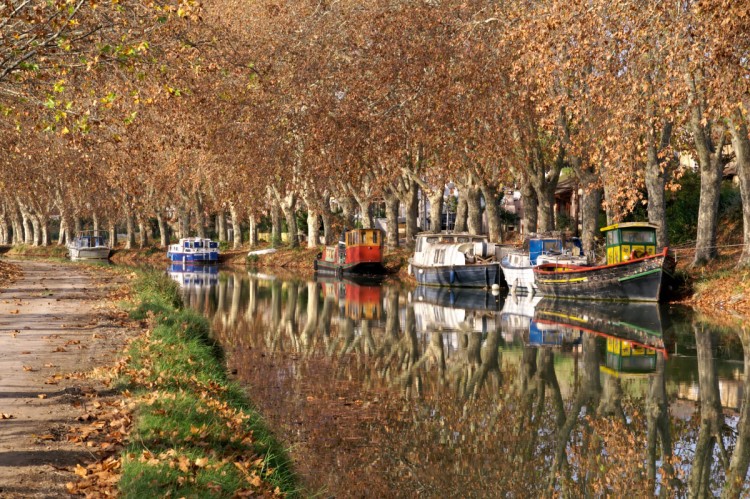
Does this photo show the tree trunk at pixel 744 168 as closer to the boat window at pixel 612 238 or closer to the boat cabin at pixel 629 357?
the boat window at pixel 612 238

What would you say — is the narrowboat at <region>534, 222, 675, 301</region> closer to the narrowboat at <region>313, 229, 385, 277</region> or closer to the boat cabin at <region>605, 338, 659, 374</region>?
the boat cabin at <region>605, 338, 659, 374</region>

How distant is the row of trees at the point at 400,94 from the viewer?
58.9ft

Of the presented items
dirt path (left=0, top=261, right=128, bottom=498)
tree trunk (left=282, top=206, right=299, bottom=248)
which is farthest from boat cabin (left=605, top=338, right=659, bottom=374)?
tree trunk (left=282, top=206, right=299, bottom=248)

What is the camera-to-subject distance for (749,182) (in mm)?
33656

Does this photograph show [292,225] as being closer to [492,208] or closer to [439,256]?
[492,208]

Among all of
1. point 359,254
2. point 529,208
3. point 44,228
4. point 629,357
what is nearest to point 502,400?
point 629,357

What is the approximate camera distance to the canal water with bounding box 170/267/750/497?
12094 millimetres

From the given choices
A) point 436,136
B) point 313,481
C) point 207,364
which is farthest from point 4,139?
point 313,481

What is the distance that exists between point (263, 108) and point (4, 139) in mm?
9845

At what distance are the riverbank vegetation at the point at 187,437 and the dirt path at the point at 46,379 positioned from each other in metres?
0.42

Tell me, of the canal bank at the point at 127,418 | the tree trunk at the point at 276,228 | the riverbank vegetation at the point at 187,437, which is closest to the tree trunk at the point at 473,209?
the tree trunk at the point at 276,228

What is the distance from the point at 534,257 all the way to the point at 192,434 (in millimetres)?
33406

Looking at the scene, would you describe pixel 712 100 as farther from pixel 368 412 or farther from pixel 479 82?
pixel 479 82

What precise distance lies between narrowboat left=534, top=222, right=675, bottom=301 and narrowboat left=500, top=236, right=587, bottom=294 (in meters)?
1.27
